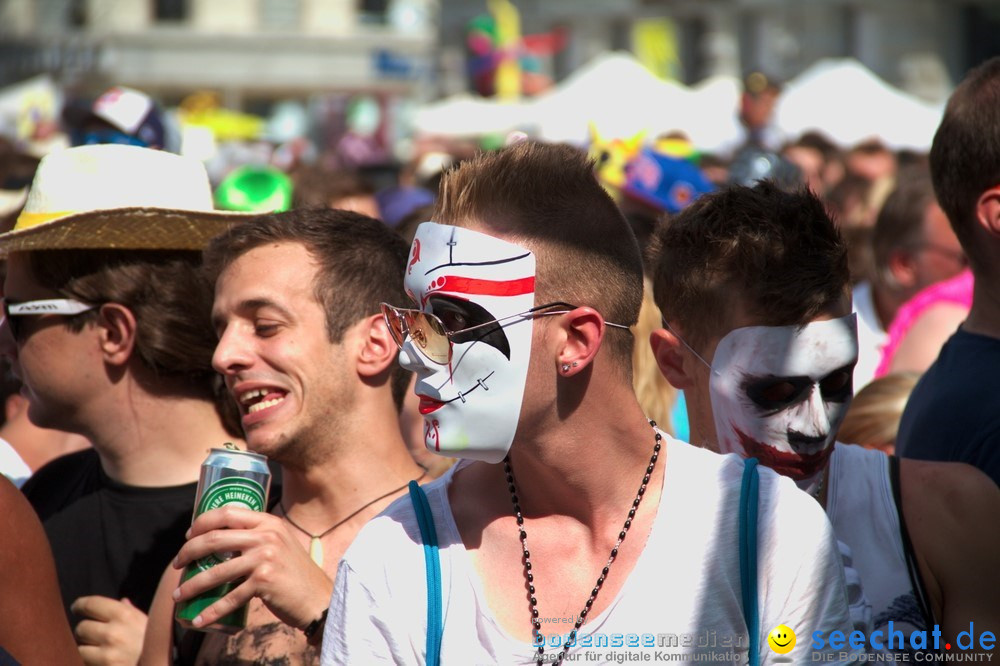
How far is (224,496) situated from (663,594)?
3.09ft

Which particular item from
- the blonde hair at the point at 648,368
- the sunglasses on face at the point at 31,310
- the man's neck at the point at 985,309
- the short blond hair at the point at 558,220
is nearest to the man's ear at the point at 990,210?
the man's neck at the point at 985,309

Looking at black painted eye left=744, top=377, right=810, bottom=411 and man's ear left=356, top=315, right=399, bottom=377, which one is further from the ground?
black painted eye left=744, top=377, right=810, bottom=411

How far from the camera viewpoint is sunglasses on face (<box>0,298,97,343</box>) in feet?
11.6

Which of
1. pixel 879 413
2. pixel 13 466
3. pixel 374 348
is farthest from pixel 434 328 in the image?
pixel 13 466

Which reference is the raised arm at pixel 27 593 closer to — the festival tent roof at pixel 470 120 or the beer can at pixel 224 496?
the beer can at pixel 224 496

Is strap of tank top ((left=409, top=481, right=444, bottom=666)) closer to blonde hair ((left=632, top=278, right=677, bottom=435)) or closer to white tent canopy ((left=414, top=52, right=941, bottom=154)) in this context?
blonde hair ((left=632, top=278, right=677, bottom=435))

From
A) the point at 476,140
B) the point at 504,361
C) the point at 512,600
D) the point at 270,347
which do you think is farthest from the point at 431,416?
the point at 476,140

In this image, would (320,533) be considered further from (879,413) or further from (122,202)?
(879,413)

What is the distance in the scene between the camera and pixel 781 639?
210 centimetres

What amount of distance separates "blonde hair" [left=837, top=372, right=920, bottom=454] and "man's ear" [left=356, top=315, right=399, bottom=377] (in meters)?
1.42

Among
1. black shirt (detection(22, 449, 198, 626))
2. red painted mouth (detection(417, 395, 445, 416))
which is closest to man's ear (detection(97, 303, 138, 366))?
black shirt (detection(22, 449, 198, 626))

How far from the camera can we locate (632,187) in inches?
257

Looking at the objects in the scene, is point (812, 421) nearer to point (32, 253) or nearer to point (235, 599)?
point (235, 599)

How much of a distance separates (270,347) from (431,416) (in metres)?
0.86
